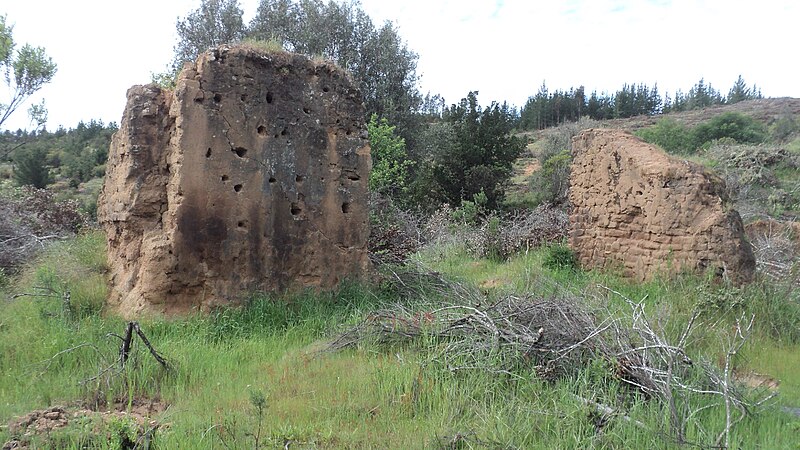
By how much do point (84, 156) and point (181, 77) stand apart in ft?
91.0

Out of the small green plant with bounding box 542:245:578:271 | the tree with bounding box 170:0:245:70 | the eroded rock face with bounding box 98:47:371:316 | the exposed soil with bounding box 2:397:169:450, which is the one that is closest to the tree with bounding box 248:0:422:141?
the tree with bounding box 170:0:245:70

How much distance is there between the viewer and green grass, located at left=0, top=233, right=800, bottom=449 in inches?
143

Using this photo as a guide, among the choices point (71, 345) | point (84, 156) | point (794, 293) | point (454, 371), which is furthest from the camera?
point (84, 156)

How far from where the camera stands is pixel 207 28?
65.8 feet


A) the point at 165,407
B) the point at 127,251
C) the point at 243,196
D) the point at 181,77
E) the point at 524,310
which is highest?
the point at 181,77

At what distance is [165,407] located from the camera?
417 centimetres

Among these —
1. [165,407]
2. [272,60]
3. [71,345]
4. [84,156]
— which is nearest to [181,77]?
[272,60]

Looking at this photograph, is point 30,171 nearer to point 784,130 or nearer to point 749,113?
Answer: point 784,130

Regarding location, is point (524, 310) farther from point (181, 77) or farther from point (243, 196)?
point (181, 77)

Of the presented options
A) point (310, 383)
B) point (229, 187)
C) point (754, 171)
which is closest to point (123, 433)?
point (310, 383)

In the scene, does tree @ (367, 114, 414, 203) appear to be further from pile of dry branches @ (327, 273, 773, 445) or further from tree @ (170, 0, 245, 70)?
pile of dry branches @ (327, 273, 773, 445)

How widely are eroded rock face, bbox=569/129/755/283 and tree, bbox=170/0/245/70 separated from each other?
47.6ft

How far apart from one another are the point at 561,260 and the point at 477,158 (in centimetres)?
913

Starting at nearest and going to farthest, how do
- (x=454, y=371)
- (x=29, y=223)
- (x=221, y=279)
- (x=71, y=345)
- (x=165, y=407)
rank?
1. (x=165, y=407)
2. (x=454, y=371)
3. (x=71, y=345)
4. (x=221, y=279)
5. (x=29, y=223)
